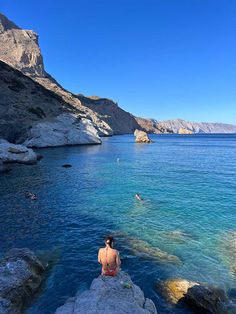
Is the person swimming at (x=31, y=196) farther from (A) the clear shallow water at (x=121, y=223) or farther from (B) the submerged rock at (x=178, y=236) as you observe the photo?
(B) the submerged rock at (x=178, y=236)

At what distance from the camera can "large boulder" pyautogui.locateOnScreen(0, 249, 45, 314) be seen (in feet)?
49.7

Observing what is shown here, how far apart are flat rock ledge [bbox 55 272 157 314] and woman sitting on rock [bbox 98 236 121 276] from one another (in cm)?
49

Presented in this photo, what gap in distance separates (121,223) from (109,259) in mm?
13173

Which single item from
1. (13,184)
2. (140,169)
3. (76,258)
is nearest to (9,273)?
(76,258)

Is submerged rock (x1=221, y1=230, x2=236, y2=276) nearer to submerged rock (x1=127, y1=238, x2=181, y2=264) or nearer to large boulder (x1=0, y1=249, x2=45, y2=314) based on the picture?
submerged rock (x1=127, y1=238, x2=181, y2=264)

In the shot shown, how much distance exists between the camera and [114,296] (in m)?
13.3

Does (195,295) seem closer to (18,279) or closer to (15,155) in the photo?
(18,279)

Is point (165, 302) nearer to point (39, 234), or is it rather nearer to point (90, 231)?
point (90, 231)

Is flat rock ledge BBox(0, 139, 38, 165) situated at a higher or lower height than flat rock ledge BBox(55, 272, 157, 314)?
lower

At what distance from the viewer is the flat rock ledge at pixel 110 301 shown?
12234mm

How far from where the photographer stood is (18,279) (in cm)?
1666

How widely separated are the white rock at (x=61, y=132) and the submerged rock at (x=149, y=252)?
82.2m

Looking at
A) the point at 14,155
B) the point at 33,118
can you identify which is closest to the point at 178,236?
the point at 14,155

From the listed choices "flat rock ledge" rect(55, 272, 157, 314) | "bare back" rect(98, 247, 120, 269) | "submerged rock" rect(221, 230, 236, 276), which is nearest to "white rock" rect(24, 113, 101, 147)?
"submerged rock" rect(221, 230, 236, 276)
